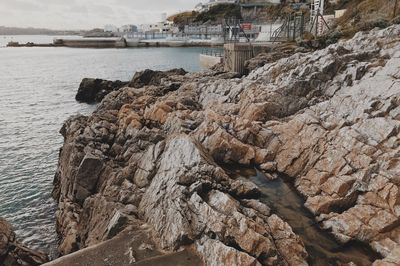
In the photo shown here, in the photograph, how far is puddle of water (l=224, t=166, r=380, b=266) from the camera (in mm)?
13633

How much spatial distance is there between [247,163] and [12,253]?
14077 mm

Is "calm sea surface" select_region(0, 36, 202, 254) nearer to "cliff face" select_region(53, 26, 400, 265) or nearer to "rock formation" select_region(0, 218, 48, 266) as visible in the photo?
"cliff face" select_region(53, 26, 400, 265)

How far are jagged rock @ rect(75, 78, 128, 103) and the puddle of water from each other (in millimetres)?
44632

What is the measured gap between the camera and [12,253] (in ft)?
52.3

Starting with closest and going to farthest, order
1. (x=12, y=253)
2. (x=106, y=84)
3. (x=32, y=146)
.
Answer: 1. (x=12, y=253)
2. (x=32, y=146)
3. (x=106, y=84)

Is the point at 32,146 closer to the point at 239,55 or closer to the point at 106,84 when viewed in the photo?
the point at 106,84

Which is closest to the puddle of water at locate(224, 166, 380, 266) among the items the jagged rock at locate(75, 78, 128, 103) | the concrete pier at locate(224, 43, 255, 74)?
the concrete pier at locate(224, 43, 255, 74)

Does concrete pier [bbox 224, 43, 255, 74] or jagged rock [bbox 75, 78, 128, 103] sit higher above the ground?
concrete pier [bbox 224, 43, 255, 74]

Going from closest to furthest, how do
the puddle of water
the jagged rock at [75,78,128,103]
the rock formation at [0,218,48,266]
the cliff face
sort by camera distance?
the puddle of water
the cliff face
the rock formation at [0,218,48,266]
the jagged rock at [75,78,128,103]

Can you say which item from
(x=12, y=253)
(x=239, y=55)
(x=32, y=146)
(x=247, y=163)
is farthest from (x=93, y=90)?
(x=12, y=253)

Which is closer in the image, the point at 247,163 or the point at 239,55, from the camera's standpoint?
the point at 247,163

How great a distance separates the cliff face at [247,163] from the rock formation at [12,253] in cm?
190

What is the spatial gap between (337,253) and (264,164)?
822cm

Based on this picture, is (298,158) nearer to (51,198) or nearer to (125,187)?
(125,187)
